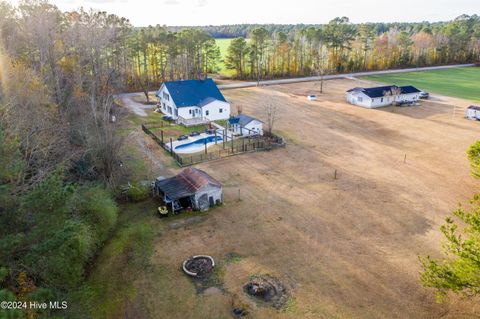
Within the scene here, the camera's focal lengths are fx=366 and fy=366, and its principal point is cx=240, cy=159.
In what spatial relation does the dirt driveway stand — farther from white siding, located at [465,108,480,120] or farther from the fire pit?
white siding, located at [465,108,480,120]

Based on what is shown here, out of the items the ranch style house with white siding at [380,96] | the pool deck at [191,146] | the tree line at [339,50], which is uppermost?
the tree line at [339,50]

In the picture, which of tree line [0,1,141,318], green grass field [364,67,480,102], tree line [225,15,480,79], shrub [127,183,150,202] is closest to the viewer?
tree line [0,1,141,318]

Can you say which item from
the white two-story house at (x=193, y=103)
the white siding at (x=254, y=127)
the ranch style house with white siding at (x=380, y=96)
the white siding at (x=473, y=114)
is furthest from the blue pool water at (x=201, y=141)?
the white siding at (x=473, y=114)

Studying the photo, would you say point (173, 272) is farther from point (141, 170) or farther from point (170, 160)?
point (170, 160)

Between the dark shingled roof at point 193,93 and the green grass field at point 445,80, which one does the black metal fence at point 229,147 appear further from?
the green grass field at point 445,80

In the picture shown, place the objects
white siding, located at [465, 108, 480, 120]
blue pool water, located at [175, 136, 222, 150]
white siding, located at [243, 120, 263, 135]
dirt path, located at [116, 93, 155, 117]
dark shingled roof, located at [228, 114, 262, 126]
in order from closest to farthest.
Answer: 1. blue pool water, located at [175, 136, 222, 150]
2. white siding, located at [243, 120, 263, 135]
3. dark shingled roof, located at [228, 114, 262, 126]
4. white siding, located at [465, 108, 480, 120]
5. dirt path, located at [116, 93, 155, 117]

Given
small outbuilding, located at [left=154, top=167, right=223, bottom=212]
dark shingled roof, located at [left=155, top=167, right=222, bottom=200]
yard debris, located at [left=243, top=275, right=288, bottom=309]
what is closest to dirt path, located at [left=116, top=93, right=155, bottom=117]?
dark shingled roof, located at [left=155, top=167, right=222, bottom=200]
